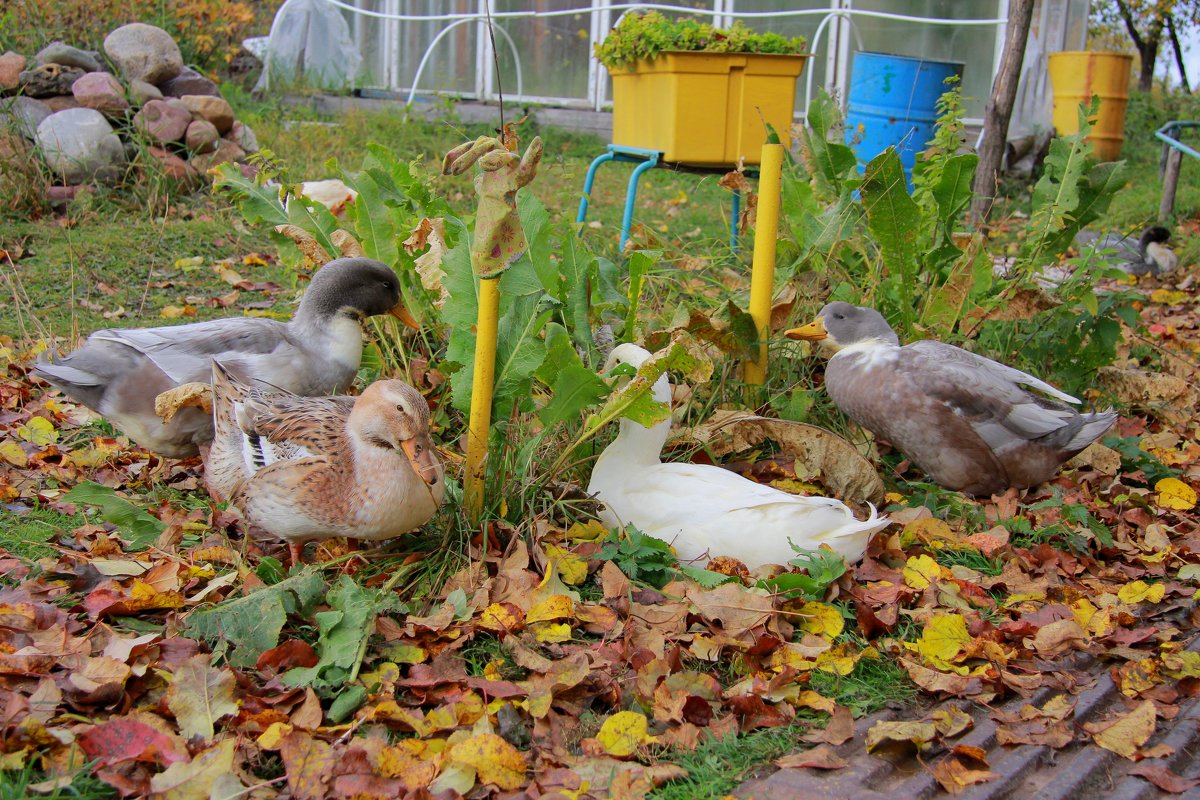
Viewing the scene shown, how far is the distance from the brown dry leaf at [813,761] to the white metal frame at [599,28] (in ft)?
27.6

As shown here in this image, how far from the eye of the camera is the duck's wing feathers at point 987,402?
3.66 meters

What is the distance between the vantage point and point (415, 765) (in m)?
2.10

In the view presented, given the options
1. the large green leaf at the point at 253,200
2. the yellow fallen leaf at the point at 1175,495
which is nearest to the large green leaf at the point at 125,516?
the large green leaf at the point at 253,200

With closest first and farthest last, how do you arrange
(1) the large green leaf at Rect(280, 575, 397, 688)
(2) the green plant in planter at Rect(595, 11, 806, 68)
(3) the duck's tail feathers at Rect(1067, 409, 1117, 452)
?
(1) the large green leaf at Rect(280, 575, 397, 688)
(3) the duck's tail feathers at Rect(1067, 409, 1117, 452)
(2) the green plant in planter at Rect(595, 11, 806, 68)

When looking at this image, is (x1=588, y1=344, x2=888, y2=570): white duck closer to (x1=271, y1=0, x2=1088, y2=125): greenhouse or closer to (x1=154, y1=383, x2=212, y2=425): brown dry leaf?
(x1=154, y1=383, x2=212, y2=425): brown dry leaf

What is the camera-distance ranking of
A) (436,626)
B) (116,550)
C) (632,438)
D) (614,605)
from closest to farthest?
(436,626) → (614,605) → (116,550) → (632,438)

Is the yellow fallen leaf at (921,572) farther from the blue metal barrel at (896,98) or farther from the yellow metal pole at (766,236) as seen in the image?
the blue metal barrel at (896,98)

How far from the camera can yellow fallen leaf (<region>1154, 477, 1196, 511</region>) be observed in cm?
358

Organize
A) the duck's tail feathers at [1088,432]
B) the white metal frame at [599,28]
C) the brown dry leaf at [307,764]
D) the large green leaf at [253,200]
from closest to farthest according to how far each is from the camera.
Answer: the brown dry leaf at [307,764]
the duck's tail feathers at [1088,432]
the large green leaf at [253,200]
the white metal frame at [599,28]

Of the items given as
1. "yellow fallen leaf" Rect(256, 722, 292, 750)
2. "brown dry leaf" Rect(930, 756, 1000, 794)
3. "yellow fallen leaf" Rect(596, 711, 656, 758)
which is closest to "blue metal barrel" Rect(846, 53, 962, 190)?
"brown dry leaf" Rect(930, 756, 1000, 794)

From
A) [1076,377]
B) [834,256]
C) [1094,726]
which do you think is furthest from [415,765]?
[1076,377]

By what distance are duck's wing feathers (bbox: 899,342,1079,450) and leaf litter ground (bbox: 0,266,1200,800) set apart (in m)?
0.33

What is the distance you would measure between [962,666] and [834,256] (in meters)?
2.37

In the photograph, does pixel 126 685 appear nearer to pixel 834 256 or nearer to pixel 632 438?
pixel 632 438
